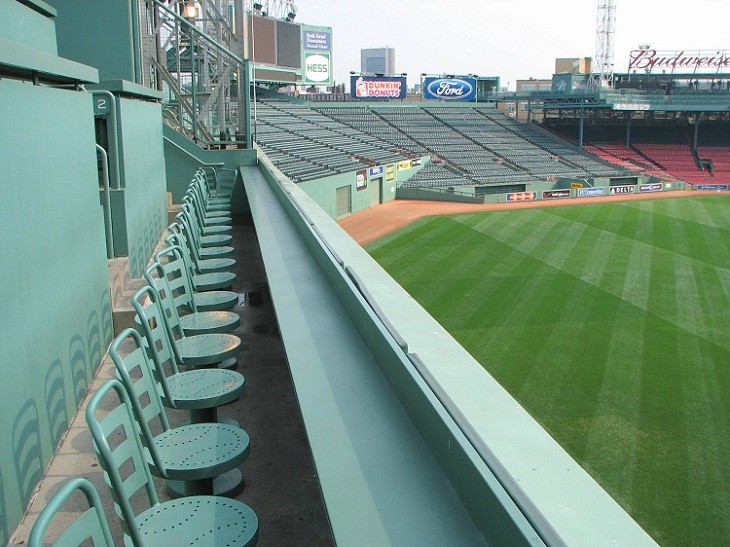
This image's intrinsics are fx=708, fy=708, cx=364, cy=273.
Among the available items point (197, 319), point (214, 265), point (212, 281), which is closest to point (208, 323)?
point (197, 319)

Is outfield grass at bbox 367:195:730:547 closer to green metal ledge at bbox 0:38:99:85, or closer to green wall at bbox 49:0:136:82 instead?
green metal ledge at bbox 0:38:99:85

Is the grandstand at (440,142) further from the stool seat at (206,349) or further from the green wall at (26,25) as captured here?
the stool seat at (206,349)

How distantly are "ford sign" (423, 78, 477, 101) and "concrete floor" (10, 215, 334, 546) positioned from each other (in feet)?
146

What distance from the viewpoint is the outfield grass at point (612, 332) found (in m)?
8.49

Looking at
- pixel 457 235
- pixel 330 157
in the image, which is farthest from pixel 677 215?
pixel 330 157

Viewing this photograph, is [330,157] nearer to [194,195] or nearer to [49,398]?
[194,195]

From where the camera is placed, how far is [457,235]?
2358 centimetres

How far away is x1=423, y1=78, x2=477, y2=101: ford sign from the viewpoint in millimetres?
47531

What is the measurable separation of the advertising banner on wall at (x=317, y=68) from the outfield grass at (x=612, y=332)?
57.9ft

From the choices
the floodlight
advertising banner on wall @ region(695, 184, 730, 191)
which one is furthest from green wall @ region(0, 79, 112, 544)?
advertising banner on wall @ region(695, 184, 730, 191)

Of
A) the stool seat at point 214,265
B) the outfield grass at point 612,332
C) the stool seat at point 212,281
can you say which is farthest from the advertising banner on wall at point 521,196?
the stool seat at point 212,281

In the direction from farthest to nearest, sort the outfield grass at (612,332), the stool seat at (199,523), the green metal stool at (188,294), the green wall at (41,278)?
the outfield grass at (612,332) < the green metal stool at (188,294) < the green wall at (41,278) < the stool seat at (199,523)

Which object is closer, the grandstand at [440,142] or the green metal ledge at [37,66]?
the green metal ledge at [37,66]

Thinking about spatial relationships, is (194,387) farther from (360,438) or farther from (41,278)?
(360,438)
